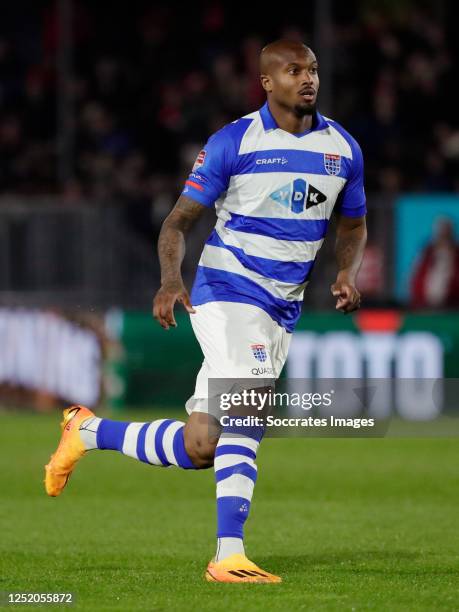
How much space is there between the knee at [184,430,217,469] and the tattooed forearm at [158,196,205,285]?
67cm

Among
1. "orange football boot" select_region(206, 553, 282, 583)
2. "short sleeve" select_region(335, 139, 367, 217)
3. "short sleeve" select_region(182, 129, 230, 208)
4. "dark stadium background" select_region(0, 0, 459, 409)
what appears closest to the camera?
"orange football boot" select_region(206, 553, 282, 583)

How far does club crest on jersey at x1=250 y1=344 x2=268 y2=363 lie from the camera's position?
6.50 m

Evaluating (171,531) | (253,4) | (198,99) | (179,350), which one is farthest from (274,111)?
(253,4)

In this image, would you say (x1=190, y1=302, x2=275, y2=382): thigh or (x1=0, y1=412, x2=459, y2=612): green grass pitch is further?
(x1=190, y1=302, x2=275, y2=382): thigh

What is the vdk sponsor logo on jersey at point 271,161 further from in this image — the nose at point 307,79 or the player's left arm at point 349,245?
the player's left arm at point 349,245

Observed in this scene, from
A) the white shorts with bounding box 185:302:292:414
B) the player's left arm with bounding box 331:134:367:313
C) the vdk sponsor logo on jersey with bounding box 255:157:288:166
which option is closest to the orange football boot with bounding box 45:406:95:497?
the white shorts with bounding box 185:302:292:414

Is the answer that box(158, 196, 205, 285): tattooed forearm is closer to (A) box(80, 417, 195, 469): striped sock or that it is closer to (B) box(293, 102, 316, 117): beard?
(B) box(293, 102, 316, 117): beard

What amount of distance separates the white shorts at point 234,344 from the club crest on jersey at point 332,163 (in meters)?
0.68

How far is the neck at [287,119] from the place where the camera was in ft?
21.9

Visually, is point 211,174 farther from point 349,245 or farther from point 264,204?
point 349,245

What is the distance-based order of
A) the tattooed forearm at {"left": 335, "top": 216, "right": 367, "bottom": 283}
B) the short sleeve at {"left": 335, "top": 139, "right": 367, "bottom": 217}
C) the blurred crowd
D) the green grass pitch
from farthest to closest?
the blurred crowd, the tattooed forearm at {"left": 335, "top": 216, "right": 367, "bottom": 283}, the short sleeve at {"left": 335, "top": 139, "right": 367, "bottom": 217}, the green grass pitch

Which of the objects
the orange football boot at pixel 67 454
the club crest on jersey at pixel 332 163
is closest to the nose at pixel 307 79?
the club crest on jersey at pixel 332 163

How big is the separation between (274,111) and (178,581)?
202 centimetres

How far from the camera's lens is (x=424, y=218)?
1447 centimetres
